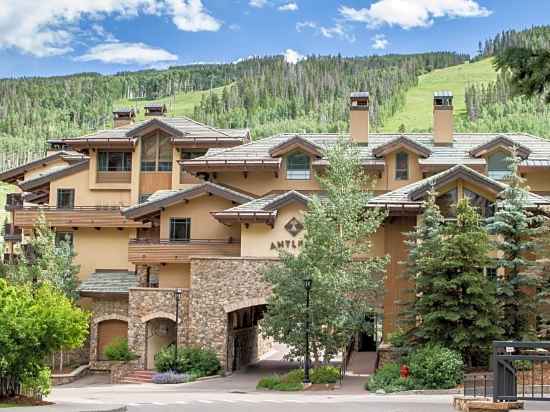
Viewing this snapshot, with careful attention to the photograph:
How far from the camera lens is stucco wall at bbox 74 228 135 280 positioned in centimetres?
4472

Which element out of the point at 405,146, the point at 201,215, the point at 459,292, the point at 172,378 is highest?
the point at 405,146

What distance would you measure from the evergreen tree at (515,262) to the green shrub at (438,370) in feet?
9.86

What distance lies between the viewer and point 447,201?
3447 centimetres

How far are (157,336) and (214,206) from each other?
21.2 feet

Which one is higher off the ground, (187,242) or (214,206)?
(214,206)

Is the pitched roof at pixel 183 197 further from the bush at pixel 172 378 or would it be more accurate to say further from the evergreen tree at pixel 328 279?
the bush at pixel 172 378

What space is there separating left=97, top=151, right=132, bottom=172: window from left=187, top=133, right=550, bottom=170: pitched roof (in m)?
4.92

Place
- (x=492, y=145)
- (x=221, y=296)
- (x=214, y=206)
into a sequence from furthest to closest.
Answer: (x=492, y=145) → (x=214, y=206) → (x=221, y=296)

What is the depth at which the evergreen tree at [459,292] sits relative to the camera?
2784 cm

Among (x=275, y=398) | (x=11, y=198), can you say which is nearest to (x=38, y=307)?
(x=275, y=398)

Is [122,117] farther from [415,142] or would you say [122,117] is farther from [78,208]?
[415,142]

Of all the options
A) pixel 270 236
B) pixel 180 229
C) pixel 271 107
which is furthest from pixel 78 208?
pixel 271 107

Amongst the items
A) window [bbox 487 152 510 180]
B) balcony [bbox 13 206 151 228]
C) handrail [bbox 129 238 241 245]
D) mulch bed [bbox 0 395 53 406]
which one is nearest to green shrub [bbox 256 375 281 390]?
handrail [bbox 129 238 241 245]

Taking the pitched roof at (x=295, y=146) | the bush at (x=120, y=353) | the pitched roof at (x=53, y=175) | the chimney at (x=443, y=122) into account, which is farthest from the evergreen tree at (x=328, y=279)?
the pitched roof at (x=53, y=175)
